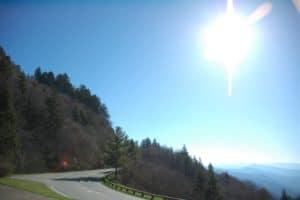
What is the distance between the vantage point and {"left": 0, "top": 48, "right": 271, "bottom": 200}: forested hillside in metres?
34.2

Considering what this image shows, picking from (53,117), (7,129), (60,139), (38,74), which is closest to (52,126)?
(53,117)

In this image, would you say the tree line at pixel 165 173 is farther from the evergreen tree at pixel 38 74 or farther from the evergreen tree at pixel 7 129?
the evergreen tree at pixel 38 74

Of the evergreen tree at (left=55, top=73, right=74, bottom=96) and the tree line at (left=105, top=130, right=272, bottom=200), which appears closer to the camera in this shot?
the tree line at (left=105, top=130, right=272, bottom=200)

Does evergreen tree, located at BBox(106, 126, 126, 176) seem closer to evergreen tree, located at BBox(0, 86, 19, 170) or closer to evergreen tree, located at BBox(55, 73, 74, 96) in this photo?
evergreen tree, located at BBox(0, 86, 19, 170)

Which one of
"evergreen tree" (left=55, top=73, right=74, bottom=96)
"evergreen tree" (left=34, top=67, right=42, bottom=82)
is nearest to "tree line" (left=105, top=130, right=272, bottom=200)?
"evergreen tree" (left=55, top=73, right=74, bottom=96)

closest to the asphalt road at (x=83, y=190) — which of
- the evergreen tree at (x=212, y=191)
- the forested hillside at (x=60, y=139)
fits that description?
the forested hillside at (x=60, y=139)

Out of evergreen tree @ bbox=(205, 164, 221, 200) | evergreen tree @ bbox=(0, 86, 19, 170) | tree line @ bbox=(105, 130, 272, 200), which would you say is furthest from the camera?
evergreen tree @ bbox=(205, 164, 221, 200)

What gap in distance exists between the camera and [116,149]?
44.8 m

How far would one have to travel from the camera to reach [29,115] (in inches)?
2309

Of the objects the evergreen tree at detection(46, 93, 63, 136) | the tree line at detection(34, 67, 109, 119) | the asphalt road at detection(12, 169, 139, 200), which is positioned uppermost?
the tree line at detection(34, 67, 109, 119)

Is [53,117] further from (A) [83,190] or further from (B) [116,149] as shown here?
(A) [83,190]

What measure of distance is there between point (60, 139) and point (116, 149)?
23.3m

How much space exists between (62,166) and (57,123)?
39.2 feet

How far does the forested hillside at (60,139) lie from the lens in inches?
1348
